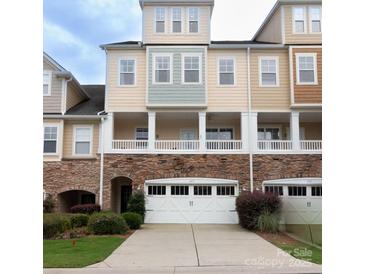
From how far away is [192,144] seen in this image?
1858 cm

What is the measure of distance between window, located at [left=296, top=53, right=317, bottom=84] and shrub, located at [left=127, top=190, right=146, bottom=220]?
963 centimetres

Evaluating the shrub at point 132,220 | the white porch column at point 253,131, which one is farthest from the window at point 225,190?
the shrub at point 132,220

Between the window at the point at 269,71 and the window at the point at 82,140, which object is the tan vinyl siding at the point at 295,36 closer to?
the window at the point at 269,71

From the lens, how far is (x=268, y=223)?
13648mm

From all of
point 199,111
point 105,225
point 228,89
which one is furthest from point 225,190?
point 105,225

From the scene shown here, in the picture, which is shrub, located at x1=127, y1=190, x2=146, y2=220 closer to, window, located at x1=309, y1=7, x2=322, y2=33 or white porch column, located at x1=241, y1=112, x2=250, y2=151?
white porch column, located at x1=241, y1=112, x2=250, y2=151

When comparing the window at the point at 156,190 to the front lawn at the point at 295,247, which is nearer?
the front lawn at the point at 295,247

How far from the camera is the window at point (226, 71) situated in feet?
60.1

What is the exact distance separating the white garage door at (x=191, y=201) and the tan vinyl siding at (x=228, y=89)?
3809mm
